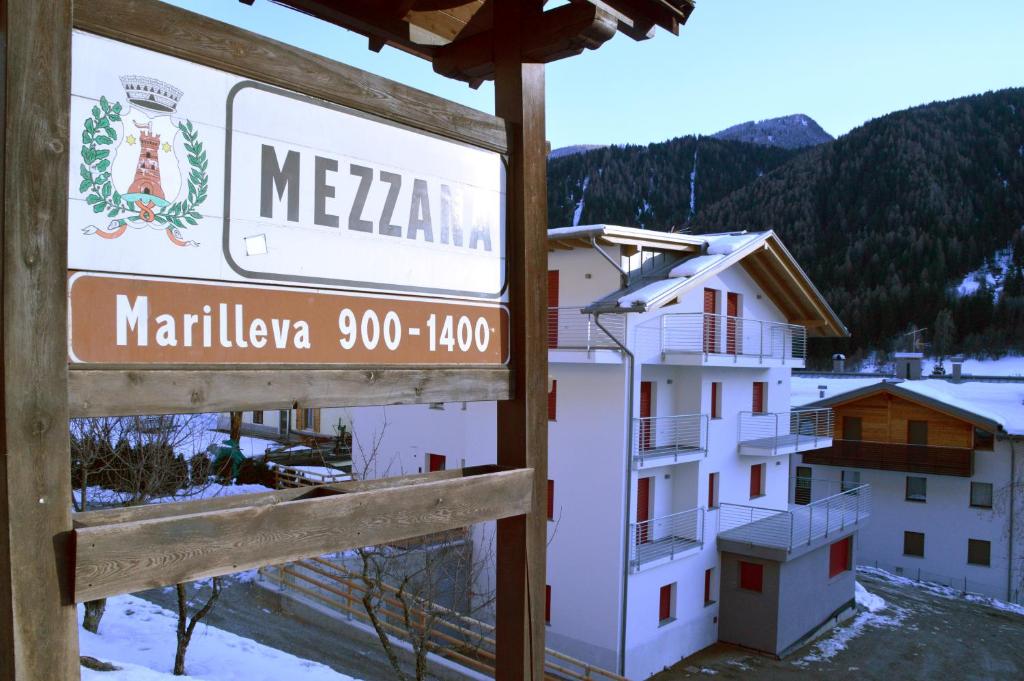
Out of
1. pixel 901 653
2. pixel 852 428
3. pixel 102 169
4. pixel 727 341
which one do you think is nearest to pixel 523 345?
pixel 102 169

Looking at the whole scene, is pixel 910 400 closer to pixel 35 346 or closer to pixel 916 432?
pixel 916 432

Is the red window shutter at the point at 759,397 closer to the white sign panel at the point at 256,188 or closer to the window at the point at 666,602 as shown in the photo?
the window at the point at 666,602

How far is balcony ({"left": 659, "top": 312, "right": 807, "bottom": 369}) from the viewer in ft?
67.2

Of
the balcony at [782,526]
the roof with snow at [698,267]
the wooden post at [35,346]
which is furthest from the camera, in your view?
the balcony at [782,526]

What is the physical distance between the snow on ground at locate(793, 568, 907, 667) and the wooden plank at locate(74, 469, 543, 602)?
20.1 metres

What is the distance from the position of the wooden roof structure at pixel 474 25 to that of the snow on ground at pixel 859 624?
2056 centimetres

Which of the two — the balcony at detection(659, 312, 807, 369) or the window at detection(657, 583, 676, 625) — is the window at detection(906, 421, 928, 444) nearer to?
the balcony at detection(659, 312, 807, 369)

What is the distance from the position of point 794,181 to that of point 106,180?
12343cm

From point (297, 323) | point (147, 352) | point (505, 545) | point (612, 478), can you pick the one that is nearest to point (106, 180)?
point (147, 352)

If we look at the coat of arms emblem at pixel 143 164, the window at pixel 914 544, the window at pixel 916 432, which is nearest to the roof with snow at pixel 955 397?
the window at pixel 916 432

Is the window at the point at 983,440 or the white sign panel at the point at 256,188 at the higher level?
the white sign panel at the point at 256,188

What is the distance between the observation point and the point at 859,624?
82.7ft

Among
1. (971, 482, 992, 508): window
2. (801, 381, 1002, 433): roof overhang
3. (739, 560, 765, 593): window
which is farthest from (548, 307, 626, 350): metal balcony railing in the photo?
(971, 482, 992, 508): window

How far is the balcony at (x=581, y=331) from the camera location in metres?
19.2
